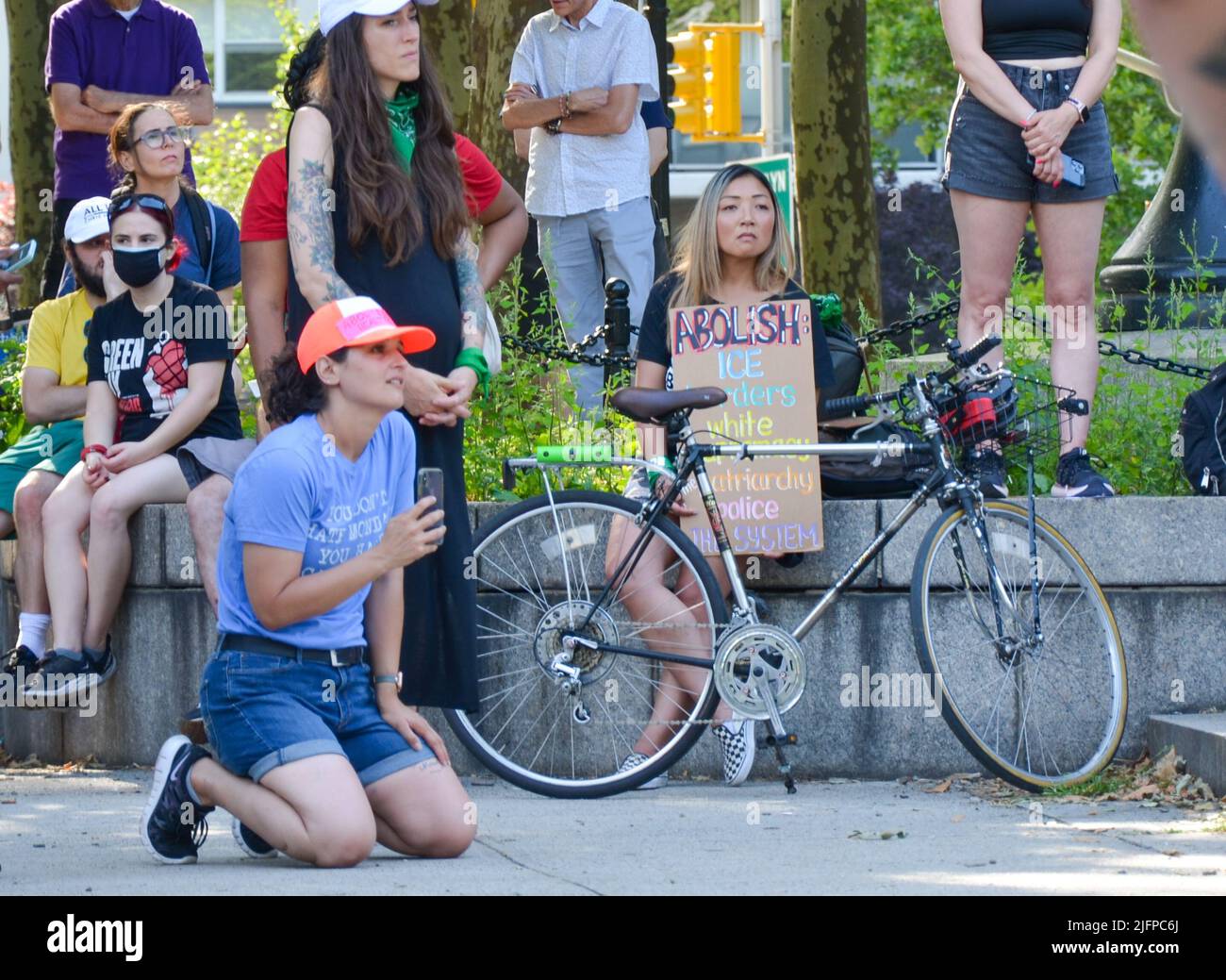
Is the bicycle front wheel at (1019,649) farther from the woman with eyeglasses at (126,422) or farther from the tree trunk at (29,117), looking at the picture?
the tree trunk at (29,117)

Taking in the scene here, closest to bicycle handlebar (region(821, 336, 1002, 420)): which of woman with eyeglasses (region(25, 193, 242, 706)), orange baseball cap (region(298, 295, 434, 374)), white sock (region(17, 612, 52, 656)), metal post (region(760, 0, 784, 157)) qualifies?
orange baseball cap (region(298, 295, 434, 374))

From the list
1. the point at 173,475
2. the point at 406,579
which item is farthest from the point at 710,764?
the point at 173,475

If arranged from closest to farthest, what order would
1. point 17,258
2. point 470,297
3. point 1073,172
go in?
point 470,297
point 1073,172
point 17,258

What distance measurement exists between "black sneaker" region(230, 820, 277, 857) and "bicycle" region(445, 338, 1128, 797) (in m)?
1.27

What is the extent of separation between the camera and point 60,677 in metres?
6.54

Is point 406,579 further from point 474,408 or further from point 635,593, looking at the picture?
point 474,408

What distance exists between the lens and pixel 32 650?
6605mm

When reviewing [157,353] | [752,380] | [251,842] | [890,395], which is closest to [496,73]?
[157,353]

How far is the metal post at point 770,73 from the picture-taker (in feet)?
53.9

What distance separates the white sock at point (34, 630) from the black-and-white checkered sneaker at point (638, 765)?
6.81 ft

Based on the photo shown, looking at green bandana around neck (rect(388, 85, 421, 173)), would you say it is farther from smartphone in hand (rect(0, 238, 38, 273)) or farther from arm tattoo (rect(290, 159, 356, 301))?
smartphone in hand (rect(0, 238, 38, 273))

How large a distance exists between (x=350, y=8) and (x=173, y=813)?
89.3 inches

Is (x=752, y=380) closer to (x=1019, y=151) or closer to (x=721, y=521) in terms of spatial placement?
(x=721, y=521)

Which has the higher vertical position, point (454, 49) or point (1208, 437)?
point (454, 49)
